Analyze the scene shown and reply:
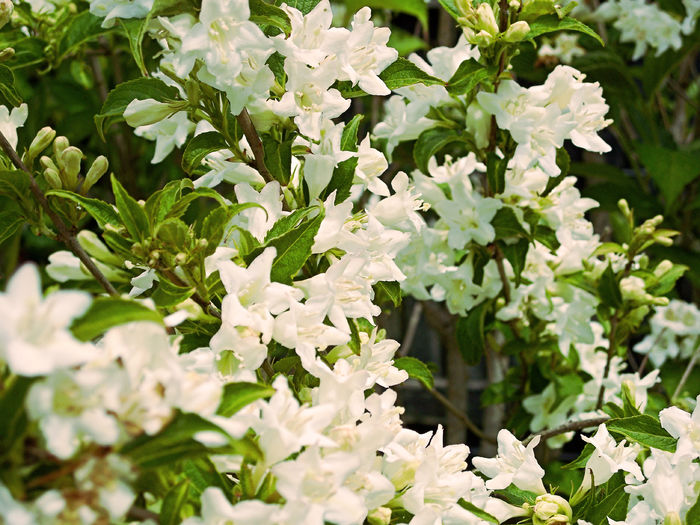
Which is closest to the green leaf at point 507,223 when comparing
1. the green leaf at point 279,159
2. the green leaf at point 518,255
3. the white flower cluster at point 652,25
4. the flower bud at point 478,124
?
the green leaf at point 518,255

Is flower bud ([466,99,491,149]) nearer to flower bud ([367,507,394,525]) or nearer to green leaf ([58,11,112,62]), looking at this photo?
green leaf ([58,11,112,62])

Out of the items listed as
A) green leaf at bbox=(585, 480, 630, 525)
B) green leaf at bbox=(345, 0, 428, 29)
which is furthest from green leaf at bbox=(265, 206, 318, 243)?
green leaf at bbox=(345, 0, 428, 29)

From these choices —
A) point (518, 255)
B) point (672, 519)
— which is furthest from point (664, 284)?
point (672, 519)

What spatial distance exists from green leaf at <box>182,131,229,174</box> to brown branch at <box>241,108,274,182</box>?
0.04 meters

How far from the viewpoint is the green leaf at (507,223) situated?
147 cm

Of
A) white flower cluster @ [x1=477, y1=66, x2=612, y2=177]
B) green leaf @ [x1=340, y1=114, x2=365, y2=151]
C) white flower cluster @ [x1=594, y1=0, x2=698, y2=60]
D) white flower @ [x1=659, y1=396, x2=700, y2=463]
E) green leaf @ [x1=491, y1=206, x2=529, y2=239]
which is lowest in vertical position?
white flower @ [x1=659, y1=396, x2=700, y2=463]

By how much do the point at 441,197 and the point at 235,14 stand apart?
28.5 inches

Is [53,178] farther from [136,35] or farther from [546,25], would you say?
[546,25]

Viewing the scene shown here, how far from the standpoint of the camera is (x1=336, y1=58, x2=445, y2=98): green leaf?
1146mm

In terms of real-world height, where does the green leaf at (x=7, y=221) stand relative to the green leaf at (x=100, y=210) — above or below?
below

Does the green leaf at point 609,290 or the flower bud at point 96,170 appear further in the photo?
the green leaf at point 609,290

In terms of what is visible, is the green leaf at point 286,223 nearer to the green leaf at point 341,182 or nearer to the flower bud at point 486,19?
the green leaf at point 341,182

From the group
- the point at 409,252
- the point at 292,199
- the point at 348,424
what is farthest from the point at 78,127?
the point at 348,424

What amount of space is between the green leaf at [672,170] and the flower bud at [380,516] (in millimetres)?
1806
